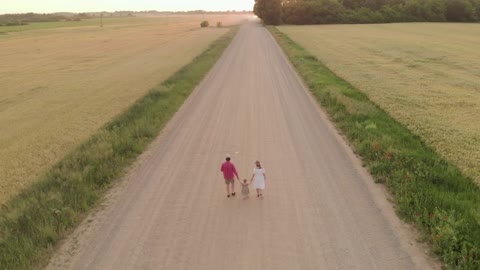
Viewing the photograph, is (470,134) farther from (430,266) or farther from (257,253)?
(257,253)

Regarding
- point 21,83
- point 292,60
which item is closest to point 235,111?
point 292,60

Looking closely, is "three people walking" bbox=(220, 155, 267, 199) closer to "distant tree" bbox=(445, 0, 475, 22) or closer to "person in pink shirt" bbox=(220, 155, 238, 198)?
"person in pink shirt" bbox=(220, 155, 238, 198)

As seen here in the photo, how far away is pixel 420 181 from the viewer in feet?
37.3

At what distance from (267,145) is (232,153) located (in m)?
1.65

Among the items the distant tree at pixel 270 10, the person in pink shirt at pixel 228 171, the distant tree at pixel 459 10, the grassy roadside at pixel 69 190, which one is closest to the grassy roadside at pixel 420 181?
the person in pink shirt at pixel 228 171

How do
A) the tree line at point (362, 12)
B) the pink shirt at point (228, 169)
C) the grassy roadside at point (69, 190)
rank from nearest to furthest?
the grassy roadside at point (69, 190) < the pink shirt at point (228, 169) < the tree line at point (362, 12)

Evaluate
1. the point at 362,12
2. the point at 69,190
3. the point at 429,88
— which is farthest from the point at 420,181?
the point at 362,12

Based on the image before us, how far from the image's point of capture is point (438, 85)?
2691 cm

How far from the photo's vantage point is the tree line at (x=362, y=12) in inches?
4828

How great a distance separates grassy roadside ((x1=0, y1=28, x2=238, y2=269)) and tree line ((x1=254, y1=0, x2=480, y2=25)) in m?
113

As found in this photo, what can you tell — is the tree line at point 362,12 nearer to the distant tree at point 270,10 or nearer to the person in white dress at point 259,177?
the distant tree at point 270,10

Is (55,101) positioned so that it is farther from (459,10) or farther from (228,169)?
(459,10)

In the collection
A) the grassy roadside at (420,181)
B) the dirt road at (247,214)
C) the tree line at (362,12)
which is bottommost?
the dirt road at (247,214)

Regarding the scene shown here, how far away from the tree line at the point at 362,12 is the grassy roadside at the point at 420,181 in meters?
111
